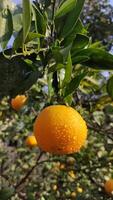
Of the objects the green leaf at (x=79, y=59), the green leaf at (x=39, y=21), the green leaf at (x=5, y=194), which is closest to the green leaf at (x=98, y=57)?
the green leaf at (x=79, y=59)

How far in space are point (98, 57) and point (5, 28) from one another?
236 mm

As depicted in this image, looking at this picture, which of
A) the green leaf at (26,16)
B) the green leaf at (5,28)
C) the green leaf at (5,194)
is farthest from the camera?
the green leaf at (5,194)

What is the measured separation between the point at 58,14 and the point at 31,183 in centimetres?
329

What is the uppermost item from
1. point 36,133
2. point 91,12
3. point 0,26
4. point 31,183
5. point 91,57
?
point 0,26

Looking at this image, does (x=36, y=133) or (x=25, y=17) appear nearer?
(x=25, y=17)

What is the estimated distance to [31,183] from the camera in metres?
4.34

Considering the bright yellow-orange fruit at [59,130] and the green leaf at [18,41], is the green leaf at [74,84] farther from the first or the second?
the green leaf at [18,41]

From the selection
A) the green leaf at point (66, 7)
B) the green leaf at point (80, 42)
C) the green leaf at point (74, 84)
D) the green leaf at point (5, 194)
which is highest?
the green leaf at point (66, 7)

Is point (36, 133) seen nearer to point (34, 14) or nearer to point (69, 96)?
point (69, 96)

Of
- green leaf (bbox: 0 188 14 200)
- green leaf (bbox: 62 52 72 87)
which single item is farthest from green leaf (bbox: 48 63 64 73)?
green leaf (bbox: 0 188 14 200)

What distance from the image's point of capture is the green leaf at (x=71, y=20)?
114 centimetres

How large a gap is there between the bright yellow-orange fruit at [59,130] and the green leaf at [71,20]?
0.60 feet

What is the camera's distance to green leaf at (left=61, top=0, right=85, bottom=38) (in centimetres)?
114

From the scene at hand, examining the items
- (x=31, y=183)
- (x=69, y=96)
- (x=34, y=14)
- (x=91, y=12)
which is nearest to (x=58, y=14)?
(x=34, y=14)
